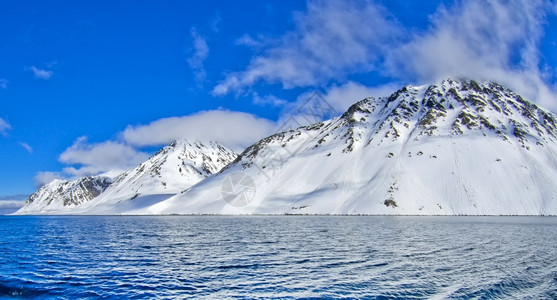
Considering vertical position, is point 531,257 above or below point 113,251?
below

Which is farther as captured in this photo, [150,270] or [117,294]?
[150,270]

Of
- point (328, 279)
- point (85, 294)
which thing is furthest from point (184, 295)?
point (328, 279)

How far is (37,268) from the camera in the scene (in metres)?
37.9

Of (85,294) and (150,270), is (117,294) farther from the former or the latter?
(150,270)

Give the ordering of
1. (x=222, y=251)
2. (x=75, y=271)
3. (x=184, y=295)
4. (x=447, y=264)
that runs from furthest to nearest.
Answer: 1. (x=222, y=251)
2. (x=447, y=264)
3. (x=75, y=271)
4. (x=184, y=295)

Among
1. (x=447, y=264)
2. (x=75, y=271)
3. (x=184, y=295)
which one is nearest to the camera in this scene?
(x=184, y=295)

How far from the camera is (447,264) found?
38.4 metres

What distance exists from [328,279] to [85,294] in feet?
58.5

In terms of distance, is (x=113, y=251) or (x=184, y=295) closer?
(x=184, y=295)

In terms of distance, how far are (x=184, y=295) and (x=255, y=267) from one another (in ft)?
38.2

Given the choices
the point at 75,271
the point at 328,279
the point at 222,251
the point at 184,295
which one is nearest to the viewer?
the point at 184,295

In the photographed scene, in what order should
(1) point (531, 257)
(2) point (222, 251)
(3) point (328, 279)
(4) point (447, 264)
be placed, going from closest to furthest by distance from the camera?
1. (3) point (328, 279)
2. (4) point (447, 264)
3. (1) point (531, 257)
4. (2) point (222, 251)

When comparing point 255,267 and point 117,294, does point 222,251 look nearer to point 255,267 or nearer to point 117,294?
point 255,267

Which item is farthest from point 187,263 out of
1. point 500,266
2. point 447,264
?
point 500,266
